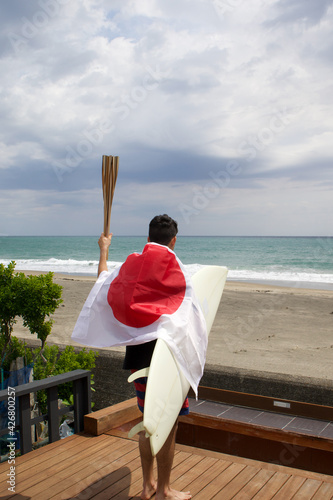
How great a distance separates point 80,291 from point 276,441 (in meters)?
11.8

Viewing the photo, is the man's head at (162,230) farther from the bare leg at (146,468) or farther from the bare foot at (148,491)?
the bare foot at (148,491)

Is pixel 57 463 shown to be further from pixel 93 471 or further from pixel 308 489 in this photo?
pixel 308 489

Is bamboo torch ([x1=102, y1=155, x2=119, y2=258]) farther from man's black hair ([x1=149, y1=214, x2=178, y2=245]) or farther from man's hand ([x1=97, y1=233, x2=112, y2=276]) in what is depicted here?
man's black hair ([x1=149, y1=214, x2=178, y2=245])

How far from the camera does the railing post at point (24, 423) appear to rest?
2912mm

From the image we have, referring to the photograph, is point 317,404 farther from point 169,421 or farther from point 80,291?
point 80,291

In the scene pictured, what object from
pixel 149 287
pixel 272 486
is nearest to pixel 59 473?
pixel 272 486

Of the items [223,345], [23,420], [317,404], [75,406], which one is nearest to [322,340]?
[223,345]

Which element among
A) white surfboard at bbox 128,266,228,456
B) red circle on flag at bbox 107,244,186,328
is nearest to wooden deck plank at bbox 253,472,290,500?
white surfboard at bbox 128,266,228,456

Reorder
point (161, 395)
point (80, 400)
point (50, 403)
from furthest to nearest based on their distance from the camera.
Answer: point (80, 400) → point (50, 403) → point (161, 395)

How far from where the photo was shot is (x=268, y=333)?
8.45 meters

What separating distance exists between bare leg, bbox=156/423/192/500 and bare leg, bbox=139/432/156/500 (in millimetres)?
75

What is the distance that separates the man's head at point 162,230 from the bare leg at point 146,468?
1027 millimetres

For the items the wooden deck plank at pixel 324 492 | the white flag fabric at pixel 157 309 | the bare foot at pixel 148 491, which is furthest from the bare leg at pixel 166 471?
the wooden deck plank at pixel 324 492

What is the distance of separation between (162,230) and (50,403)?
1679 mm
